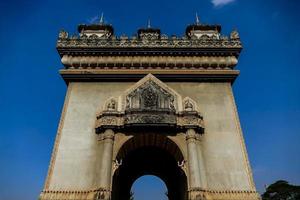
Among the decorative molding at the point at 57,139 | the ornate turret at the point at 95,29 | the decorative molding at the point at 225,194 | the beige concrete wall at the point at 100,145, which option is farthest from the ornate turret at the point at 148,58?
the decorative molding at the point at 225,194

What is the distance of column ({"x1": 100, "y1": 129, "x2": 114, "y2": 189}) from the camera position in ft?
49.0

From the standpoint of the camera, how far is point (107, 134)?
54.0 ft

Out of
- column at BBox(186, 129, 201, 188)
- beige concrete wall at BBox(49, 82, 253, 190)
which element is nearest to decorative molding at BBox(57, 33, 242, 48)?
beige concrete wall at BBox(49, 82, 253, 190)

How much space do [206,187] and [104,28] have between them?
53.7 feet

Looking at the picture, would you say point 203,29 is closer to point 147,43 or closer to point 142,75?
point 147,43

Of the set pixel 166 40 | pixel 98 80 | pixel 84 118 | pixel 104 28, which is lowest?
pixel 84 118

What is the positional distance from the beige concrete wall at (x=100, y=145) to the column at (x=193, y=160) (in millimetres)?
444

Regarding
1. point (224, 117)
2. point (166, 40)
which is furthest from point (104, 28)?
point (224, 117)

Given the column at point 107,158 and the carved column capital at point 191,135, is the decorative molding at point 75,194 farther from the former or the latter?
the carved column capital at point 191,135

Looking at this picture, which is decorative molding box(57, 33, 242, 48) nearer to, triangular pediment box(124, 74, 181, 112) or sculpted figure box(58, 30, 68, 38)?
sculpted figure box(58, 30, 68, 38)

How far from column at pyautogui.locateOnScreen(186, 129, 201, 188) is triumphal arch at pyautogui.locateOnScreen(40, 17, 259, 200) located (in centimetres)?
6

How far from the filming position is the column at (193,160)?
49.4ft

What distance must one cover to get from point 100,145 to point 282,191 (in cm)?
4312

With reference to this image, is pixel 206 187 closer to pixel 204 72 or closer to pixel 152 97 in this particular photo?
pixel 152 97
